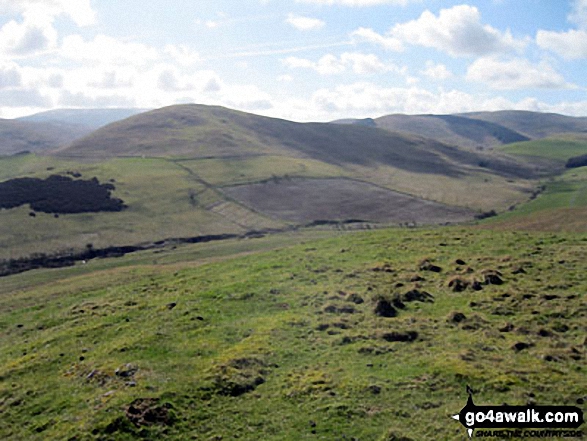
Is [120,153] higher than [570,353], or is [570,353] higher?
[120,153]

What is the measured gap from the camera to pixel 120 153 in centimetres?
15588

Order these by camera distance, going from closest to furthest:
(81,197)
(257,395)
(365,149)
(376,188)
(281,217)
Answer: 1. (257,395)
2. (81,197)
3. (281,217)
4. (376,188)
5. (365,149)

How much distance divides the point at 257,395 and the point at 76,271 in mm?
46492

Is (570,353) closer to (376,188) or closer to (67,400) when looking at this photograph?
(67,400)

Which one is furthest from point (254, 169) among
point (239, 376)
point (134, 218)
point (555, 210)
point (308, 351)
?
point (239, 376)

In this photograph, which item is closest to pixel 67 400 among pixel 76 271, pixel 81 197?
pixel 76 271

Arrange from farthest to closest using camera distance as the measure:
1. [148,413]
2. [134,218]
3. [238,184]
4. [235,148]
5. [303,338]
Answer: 1. [235,148]
2. [238,184]
3. [134,218]
4. [303,338]
5. [148,413]

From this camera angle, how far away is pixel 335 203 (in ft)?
365

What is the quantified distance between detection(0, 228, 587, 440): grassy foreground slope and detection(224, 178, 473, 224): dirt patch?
67290 mm

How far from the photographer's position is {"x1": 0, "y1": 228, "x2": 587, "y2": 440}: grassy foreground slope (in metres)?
15.0

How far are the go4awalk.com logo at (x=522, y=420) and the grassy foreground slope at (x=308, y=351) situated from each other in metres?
0.54

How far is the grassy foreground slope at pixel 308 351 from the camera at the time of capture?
1502cm

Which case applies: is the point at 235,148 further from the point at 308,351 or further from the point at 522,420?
the point at 522,420

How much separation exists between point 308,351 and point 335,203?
92125 mm
